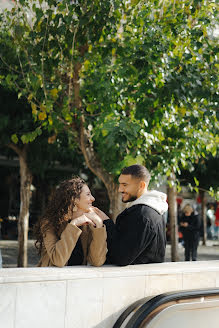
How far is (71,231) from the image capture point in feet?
10.6

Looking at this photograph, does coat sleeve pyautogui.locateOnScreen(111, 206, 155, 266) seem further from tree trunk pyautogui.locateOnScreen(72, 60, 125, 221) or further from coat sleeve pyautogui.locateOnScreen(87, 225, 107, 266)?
tree trunk pyautogui.locateOnScreen(72, 60, 125, 221)

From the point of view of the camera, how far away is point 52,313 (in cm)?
275

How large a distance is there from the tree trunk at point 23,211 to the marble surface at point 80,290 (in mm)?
8442

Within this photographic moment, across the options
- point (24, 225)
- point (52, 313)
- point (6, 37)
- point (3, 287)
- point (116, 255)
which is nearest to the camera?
point (3, 287)

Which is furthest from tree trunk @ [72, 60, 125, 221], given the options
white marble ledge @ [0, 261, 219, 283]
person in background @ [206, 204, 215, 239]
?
person in background @ [206, 204, 215, 239]

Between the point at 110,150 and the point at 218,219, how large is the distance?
593 inches

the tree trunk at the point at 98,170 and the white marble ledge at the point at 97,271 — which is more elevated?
the tree trunk at the point at 98,170

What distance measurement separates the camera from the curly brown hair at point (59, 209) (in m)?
3.48

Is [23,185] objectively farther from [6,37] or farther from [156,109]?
[156,109]

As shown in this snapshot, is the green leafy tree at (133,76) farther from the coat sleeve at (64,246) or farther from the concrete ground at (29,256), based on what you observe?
the concrete ground at (29,256)

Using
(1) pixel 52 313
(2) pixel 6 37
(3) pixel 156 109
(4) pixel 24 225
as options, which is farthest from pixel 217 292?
(4) pixel 24 225

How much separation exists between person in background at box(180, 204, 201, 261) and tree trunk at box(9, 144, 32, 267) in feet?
14.3

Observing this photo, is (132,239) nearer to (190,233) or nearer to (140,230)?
(140,230)

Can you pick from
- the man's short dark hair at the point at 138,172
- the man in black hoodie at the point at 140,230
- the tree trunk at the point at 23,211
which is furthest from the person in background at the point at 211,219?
the man in black hoodie at the point at 140,230
